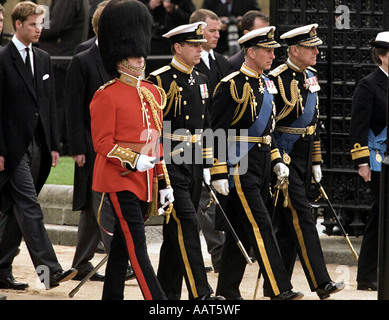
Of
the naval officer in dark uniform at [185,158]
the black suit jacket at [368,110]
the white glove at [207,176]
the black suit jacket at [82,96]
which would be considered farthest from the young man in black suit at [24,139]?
the black suit jacket at [368,110]

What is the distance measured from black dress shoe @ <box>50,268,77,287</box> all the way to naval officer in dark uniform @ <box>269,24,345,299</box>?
156cm

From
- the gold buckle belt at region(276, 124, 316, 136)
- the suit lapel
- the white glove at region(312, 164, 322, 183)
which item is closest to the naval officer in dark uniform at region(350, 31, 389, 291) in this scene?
the white glove at region(312, 164, 322, 183)

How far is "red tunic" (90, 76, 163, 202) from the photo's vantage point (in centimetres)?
678

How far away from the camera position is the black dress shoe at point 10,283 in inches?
326

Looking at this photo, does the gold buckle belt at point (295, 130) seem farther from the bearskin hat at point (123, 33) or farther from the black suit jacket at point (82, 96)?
the bearskin hat at point (123, 33)

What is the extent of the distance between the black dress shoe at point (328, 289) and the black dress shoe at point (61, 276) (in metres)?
1.73

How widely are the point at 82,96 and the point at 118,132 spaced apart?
1.77 m

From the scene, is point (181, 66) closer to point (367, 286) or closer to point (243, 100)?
point (243, 100)

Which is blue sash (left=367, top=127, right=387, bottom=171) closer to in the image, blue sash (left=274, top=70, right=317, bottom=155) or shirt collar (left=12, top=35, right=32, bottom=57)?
blue sash (left=274, top=70, right=317, bottom=155)

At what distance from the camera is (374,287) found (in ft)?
27.8

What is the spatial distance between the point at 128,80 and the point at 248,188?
4.31 ft

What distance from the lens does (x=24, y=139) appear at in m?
8.21

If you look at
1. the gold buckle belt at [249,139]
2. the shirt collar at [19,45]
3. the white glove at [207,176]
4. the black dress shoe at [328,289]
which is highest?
the shirt collar at [19,45]

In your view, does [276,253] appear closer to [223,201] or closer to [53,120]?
[223,201]
